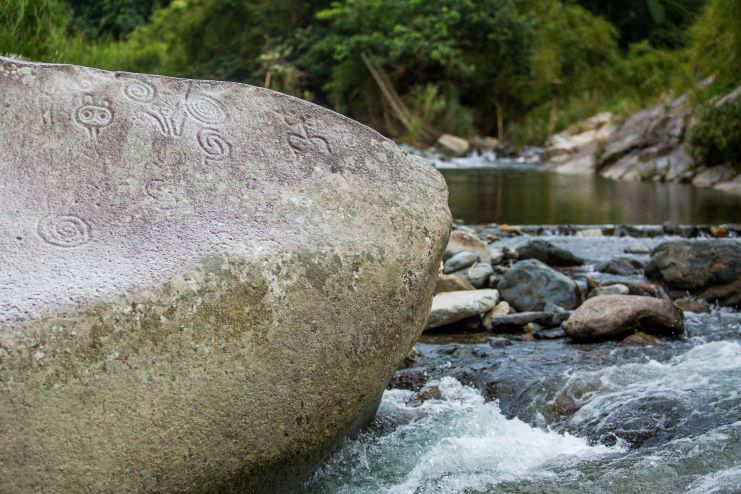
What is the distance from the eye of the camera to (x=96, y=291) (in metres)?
2.57

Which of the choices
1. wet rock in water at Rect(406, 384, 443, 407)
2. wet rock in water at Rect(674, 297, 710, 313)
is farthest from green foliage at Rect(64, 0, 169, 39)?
wet rock in water at Rect(406, 384, 443, 407)

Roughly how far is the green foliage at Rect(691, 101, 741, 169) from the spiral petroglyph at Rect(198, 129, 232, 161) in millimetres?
13460

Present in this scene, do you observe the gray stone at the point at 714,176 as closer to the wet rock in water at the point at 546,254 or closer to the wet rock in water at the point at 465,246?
the wet rock in water at the point at 546,254

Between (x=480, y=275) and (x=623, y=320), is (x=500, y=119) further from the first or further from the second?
(x=623, y=320)

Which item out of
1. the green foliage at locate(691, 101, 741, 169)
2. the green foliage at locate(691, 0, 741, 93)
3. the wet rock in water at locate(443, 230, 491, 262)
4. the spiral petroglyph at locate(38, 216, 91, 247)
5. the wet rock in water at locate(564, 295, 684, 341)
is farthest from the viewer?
the green foliage at locate(691, 0, 741, 93)

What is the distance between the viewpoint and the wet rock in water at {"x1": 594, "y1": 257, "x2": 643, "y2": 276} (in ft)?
25.3

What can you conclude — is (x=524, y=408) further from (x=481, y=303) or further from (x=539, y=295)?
(x=539, y=295)

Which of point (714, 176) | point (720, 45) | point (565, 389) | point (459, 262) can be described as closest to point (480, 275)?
point (459, 262)

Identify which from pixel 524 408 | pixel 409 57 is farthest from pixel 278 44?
pixel 524 408

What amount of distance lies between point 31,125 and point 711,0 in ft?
58.1

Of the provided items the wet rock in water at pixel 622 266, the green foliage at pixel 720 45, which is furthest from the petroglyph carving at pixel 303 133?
the green foliage at pixel 720 45

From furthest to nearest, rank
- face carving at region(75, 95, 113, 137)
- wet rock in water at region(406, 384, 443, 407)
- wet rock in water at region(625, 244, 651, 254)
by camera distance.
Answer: wet rock in water at region(625, 244, 651, 254)
wet rock in water at region(406, 384, 443, 407)
face carving at region(75, 95, 113, 137)

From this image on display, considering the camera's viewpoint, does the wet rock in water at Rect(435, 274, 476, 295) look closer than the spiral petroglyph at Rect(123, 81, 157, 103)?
No

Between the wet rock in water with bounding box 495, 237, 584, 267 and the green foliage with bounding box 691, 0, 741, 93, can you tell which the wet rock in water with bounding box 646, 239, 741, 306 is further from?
the green foliage with bounding box 691, 0, 741, 93
